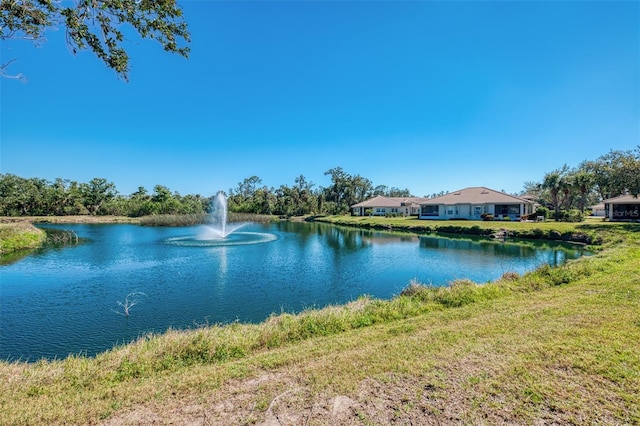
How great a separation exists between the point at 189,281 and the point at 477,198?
4560 centimetres

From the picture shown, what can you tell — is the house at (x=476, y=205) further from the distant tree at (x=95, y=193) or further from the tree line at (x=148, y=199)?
the distant tree at (x=95, y=193)

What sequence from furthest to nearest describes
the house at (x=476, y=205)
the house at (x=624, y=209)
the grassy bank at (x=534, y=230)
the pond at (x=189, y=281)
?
1. the house at (x=476, y=205)
2. the house at (x=624, y=209)
3. the grassy bank at (x=534, y=230)
4. the pond at (x=189, y=281)

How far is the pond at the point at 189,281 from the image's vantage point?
9492 mm

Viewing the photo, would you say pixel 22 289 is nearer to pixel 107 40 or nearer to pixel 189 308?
pixel 189 308

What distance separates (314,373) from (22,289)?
1590 centimetres

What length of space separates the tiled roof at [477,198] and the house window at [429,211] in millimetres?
1580

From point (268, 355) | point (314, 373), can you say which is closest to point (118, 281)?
point (268, 355)

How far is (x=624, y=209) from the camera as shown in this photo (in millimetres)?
41312

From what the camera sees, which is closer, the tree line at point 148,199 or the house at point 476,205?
the house at point 476,205

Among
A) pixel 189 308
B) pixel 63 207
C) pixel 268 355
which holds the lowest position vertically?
pixel 189 308

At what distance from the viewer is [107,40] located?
17.5ft

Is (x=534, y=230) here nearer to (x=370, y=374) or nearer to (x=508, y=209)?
(x=508, y=209)

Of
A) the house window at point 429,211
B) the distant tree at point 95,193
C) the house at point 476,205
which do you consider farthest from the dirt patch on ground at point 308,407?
the distant tree at point 95,193

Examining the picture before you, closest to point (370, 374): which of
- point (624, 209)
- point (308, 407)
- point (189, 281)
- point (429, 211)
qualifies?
point (308, 407)
